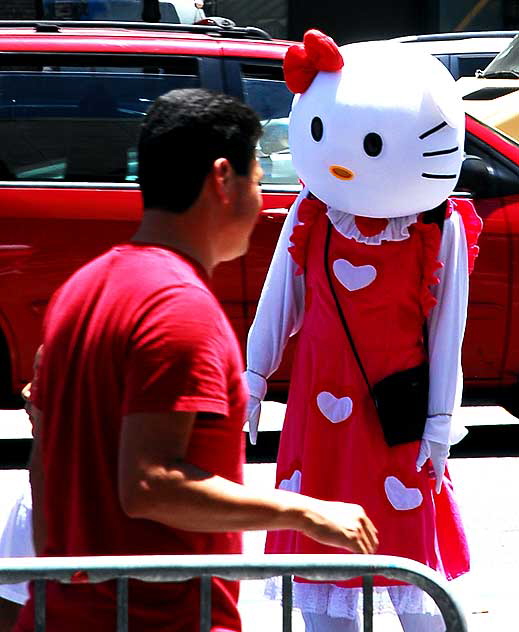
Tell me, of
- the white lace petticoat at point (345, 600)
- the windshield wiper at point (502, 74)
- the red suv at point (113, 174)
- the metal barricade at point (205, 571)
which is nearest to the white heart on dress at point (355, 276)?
the white lace petticoat at point (345, 600)

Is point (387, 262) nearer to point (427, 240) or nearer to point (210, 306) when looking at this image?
point (427, 240)

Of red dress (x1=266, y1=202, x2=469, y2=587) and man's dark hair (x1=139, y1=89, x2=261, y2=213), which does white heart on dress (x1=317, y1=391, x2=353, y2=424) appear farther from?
man's dark hair (x1=139, y1=89, x2=261, y2=213)

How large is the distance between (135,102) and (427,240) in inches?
124

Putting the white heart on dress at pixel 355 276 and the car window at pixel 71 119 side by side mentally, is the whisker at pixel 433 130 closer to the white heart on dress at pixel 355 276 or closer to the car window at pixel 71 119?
the white heart on dress at pixel 355 276

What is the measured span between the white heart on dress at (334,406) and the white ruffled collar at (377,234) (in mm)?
421

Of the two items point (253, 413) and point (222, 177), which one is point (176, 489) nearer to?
point (222, 177)

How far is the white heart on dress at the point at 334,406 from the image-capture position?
3.58m

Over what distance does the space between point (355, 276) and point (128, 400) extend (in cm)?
157

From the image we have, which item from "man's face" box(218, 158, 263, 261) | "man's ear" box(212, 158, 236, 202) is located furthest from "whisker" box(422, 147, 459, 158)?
"man's ear" box(212, 158, 236, 202)

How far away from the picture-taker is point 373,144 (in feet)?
12.1

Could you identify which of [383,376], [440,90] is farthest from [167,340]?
[440,90]

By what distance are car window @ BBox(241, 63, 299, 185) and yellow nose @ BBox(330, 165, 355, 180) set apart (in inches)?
108

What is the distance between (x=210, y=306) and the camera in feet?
7.17

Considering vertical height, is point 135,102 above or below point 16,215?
above
